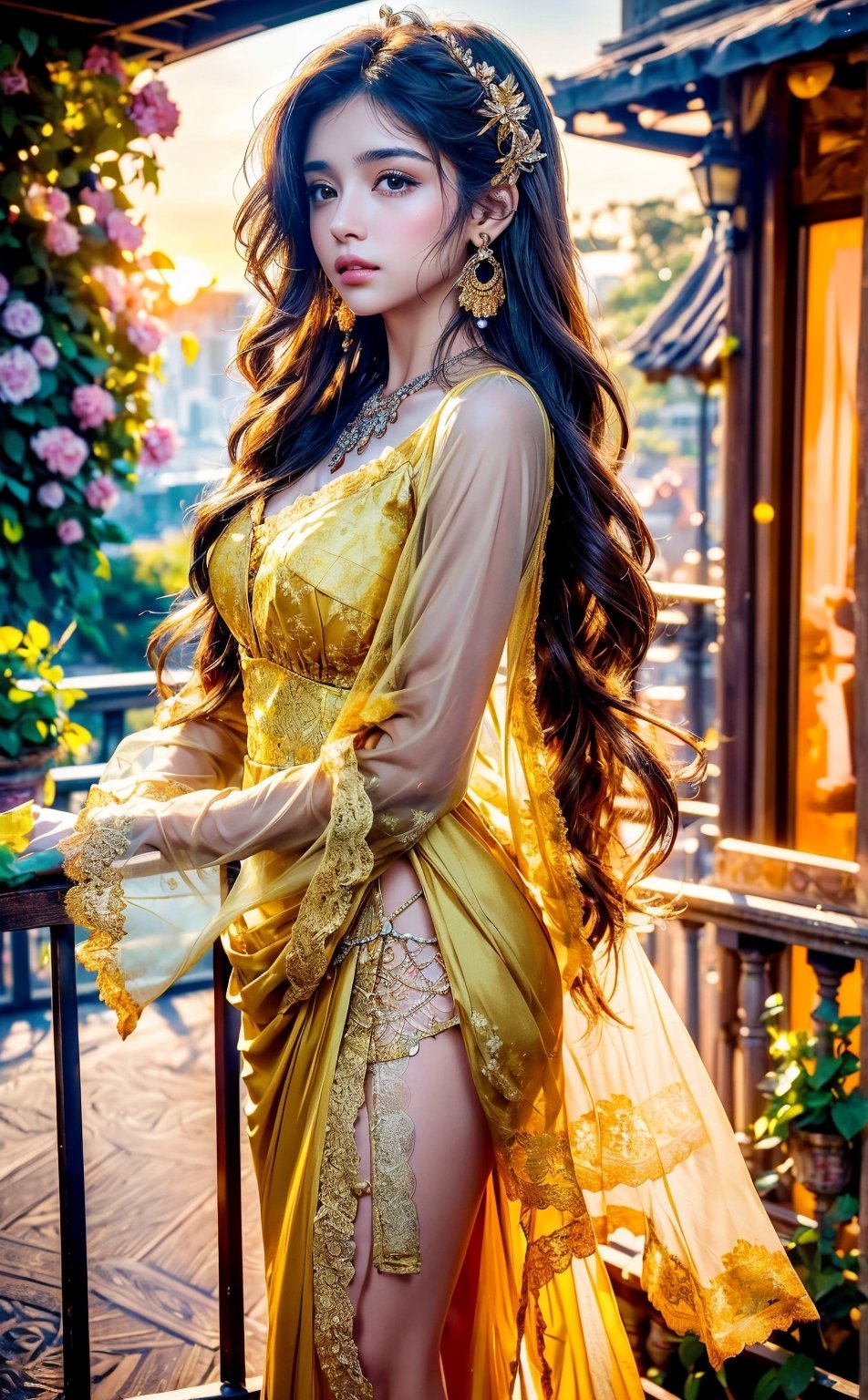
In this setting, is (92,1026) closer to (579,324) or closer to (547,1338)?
(547,1338)

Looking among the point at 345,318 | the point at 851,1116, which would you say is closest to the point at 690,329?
the point at 851,1116

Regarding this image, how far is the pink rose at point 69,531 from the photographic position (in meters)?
4.07

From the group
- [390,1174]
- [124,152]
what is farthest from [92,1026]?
[390,1174]

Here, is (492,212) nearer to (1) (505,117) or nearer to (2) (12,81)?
(1) (505,117)

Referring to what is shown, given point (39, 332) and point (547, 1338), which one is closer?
point (547, 1338)

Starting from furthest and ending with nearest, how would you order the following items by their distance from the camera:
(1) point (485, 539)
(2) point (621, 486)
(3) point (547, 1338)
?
(3) point (547, 1338) → (2) point (621, 486) → (1) point (485, 539)

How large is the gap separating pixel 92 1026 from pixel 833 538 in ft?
10.0

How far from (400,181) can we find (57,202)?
8.47ft

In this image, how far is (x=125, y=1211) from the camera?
10.2 feet

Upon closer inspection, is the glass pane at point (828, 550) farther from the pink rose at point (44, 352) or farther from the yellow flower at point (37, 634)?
the yellow flower at point (37, 634)

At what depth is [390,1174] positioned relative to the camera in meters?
1.47

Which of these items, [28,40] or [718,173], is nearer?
[28,40]

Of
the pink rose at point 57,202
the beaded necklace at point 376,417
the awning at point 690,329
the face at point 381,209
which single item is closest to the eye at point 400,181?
the face at point 381,209

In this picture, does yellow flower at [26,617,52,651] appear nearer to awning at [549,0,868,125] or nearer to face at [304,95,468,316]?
face at [304,95,468,316]
